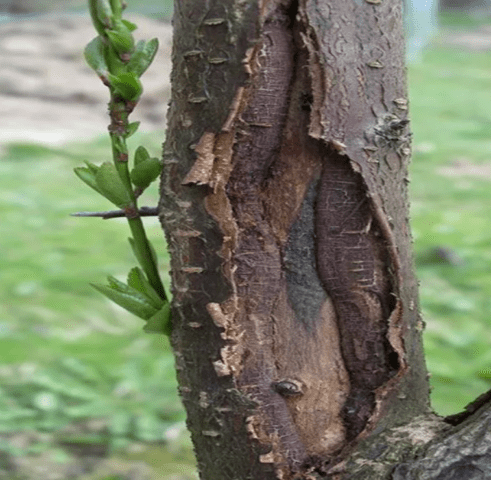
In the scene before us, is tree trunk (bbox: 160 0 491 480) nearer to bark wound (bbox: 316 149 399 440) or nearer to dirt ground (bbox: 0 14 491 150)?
bark wound (bbox: 316 149 399 440)

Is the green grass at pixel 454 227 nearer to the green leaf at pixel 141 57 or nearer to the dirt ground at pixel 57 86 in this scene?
the green leaf at pixel 141 57

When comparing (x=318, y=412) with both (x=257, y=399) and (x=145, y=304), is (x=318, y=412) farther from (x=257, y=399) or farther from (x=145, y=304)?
(x=145, y=304)

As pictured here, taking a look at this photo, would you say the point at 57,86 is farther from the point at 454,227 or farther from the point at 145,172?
the point at 145,172

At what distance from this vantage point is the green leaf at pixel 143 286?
0.63 metres

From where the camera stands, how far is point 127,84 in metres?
0.59

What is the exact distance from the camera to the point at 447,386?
65.7 inches

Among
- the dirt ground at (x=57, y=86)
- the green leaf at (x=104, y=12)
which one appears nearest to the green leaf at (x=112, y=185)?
the green leaf at (x=104, y=12)

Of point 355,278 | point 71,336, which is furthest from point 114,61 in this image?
point 71,336

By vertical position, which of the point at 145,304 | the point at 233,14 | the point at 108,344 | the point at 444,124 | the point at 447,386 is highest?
the point at 444,124

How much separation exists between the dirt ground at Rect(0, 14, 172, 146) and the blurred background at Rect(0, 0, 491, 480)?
11mm

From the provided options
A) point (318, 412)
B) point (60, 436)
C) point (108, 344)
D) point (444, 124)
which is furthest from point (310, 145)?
point (444, 124)

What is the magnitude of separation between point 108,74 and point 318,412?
300 mm

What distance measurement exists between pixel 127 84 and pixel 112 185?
0.25 feet

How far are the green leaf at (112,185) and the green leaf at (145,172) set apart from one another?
13mm
